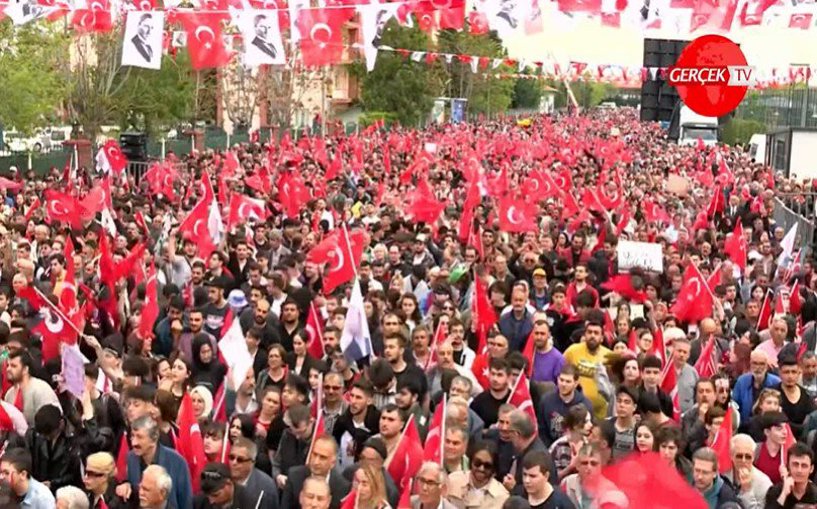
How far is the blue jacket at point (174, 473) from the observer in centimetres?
794

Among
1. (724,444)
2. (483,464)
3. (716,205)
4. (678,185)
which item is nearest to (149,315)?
(483,464)

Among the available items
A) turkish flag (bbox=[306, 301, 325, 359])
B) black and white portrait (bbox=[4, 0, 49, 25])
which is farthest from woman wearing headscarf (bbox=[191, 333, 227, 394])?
black and white portrait (bbox=[4, 0, 49, 25])

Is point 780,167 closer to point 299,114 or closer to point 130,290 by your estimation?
point 130,290

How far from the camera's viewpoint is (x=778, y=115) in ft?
180

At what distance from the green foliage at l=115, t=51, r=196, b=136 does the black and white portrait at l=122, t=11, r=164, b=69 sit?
21875mm

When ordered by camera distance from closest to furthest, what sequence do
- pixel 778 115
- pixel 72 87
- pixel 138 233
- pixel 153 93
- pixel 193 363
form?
pixel 193 363, pixel 138 233, pixel 72 87, pixel 153 93, pixel 778 115

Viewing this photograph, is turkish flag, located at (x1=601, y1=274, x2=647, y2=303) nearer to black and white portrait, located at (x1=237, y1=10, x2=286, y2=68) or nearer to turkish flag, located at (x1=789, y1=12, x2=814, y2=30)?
black and white portrait, located at (x1=237, y1=10, x2=286, y2=68)

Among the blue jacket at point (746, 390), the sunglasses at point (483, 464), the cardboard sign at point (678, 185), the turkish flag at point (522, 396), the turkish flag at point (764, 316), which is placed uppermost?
the sunglasses at point (483, 464)

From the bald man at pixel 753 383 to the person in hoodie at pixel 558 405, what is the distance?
4.53ft

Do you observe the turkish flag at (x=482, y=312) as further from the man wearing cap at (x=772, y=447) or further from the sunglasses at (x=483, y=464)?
the sunglasses at (x=483, y=464)

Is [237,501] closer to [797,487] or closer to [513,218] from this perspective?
[797,487]

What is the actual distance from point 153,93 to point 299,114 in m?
32.4

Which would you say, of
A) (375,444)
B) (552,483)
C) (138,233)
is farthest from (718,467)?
(138,233)

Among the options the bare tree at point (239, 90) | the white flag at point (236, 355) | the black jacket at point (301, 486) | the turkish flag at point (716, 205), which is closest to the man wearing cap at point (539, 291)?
the white flag at point (236, 355)
